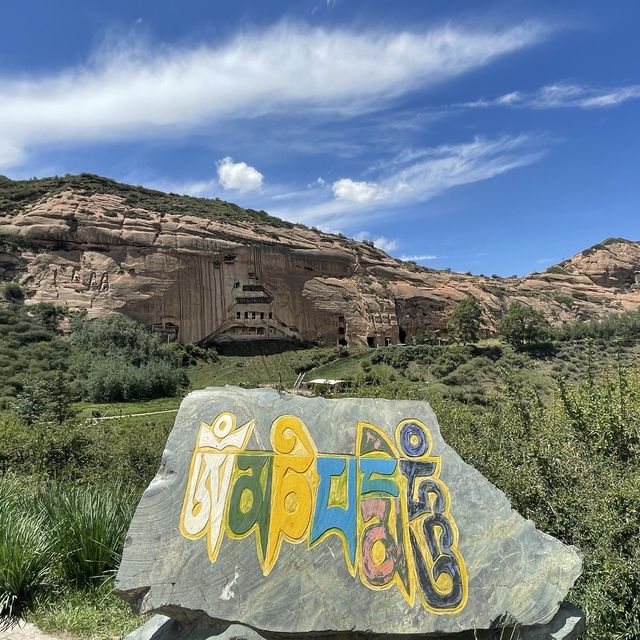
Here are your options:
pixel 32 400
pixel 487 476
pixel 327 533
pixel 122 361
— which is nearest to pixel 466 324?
pixel 122 361

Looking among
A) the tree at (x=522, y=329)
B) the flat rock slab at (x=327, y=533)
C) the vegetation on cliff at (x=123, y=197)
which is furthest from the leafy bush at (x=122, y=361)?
the flat rock slab at (x=327, y=533)

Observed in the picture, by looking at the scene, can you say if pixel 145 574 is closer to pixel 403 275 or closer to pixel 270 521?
pixel 270 521

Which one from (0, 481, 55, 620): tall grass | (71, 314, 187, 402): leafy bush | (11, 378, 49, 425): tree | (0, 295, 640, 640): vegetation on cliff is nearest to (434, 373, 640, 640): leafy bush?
(0, 295, 640, 640): vegetation on cliff

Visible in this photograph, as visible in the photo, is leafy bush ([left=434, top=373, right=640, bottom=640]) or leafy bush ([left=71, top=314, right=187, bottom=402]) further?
leafy bush ([left=71, top=314, right=187, bottom=402])

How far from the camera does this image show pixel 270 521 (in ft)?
14.5

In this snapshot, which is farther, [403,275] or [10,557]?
[403,275]

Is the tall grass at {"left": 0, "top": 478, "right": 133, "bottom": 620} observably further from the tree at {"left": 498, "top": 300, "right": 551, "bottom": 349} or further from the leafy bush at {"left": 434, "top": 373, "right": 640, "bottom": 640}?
the tree at {"left": 498, "top": 300, "right": 551, "bottom": 349}

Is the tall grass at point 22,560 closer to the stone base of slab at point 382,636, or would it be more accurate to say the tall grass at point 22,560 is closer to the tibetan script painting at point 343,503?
the stone base of slab at point 382,636

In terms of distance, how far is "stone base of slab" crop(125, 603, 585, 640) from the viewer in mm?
3998

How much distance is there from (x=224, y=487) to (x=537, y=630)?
294 cm

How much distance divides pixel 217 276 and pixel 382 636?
49.3 metres

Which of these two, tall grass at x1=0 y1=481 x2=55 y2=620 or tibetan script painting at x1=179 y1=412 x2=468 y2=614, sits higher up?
tibetan script painting at x1=179 y1=412 x2=468 y2=614

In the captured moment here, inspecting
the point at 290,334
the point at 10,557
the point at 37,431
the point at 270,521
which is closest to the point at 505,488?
the point at 270,521

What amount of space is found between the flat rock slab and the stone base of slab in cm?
11
